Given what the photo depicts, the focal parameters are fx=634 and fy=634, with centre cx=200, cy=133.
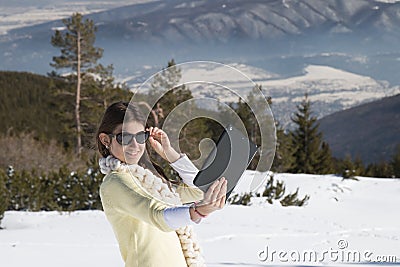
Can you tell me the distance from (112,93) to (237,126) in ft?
87.2

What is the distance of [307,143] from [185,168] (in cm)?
2598

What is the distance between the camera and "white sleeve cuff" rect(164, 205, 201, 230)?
72.0 inches

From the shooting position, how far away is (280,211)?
11.4 metres

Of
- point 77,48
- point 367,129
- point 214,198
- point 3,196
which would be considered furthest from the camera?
point 367,129

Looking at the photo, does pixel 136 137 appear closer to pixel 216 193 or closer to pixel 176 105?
pixel 176 105

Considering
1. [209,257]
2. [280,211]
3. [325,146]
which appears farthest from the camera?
[325,146]

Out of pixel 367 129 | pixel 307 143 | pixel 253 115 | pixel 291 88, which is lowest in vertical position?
pixel 367 129

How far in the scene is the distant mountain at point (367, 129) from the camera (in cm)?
11769

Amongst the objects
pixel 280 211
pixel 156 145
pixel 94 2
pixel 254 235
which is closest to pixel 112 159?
pixel 156 145

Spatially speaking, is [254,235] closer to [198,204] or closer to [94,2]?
[198,204]

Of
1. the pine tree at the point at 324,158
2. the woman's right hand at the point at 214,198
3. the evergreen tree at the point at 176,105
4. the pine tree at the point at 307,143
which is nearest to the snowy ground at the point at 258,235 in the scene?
the evergreen tree at the point at 176,105

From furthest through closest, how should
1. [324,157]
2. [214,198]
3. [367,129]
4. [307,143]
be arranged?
[367,129] → [307,143] → [324,157] → [214,198]

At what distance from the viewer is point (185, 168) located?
2193mm

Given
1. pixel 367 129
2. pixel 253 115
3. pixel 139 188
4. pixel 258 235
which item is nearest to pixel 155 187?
pixel 139 188
